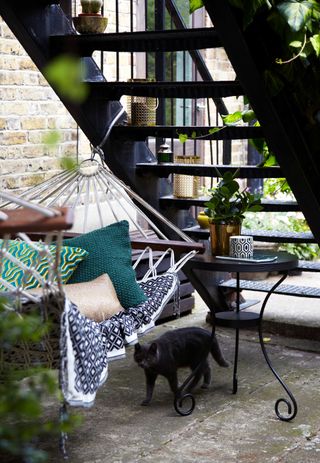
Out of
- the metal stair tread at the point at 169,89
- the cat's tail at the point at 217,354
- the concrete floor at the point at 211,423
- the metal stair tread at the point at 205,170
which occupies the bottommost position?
the concrete floor at the point at 211,423

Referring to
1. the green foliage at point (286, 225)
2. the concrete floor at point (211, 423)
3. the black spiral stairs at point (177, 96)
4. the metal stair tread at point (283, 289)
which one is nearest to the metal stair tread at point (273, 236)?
the black spiral stairs at point (177, 96)

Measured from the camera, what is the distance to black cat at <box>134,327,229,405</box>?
3.57 metres

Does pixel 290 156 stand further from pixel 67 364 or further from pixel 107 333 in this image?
pixel 67 364

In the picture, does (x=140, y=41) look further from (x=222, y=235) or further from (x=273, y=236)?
(x=273, y=236)

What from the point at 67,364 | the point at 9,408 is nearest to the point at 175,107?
the point at 67,364

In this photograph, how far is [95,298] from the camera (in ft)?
11.2

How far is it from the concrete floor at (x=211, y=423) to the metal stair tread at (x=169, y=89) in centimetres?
130

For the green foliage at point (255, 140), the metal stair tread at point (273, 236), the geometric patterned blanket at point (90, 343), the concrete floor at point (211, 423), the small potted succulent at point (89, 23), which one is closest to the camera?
the geometric patterned blanket at point (90, 343)

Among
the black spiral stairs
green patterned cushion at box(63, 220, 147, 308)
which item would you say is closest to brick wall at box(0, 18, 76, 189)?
the black spiral stairs

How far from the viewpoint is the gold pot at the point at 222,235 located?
391 cm

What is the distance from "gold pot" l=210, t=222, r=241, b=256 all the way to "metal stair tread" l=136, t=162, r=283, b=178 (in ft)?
1.25

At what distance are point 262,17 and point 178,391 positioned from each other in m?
1.54

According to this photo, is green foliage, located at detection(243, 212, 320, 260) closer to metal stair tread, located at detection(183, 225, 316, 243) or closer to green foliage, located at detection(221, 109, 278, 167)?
metal stair tread, located at detection(183, 225, 316, 243)

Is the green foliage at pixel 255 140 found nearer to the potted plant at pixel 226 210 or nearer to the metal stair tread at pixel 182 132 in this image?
the metal stair tread at pixel 182 132
